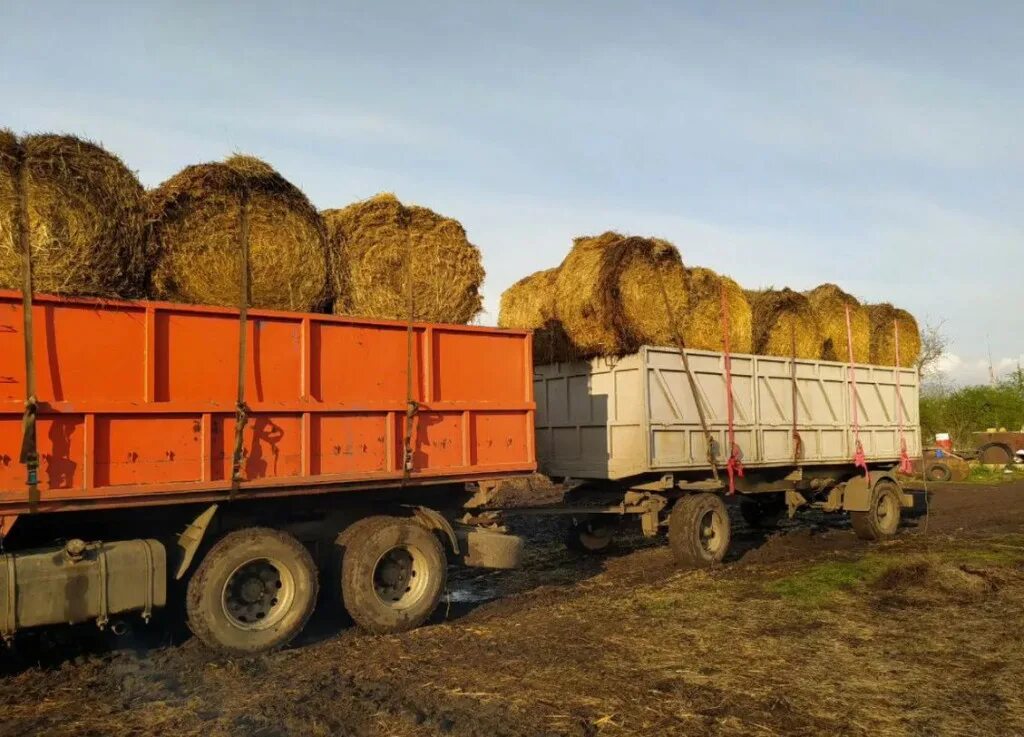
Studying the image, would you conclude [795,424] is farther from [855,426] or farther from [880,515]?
[880,515]

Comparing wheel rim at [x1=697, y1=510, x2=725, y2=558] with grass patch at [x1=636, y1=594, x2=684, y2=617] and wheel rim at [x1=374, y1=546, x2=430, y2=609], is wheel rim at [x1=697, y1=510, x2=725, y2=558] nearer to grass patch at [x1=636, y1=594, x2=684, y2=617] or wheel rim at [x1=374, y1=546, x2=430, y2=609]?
grass patch at [x1=636, y1=594, x2=684, y2=617]

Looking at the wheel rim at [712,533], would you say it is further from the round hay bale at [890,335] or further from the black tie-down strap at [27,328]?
the black tie-down strap at [27,328]

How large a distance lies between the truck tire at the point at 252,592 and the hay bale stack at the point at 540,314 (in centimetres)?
462

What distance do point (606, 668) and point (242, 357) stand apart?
3.56 metres

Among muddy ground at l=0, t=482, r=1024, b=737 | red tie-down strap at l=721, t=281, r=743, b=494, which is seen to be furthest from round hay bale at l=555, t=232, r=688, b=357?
muddy ground at l=0, t=482, r=1024, b=737

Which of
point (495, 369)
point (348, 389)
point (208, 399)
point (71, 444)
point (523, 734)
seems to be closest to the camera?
point (523, 734)

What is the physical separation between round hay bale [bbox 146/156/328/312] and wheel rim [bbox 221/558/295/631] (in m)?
2.11

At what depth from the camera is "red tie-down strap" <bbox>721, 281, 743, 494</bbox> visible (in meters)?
10.7

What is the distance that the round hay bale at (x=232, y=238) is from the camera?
6684mm

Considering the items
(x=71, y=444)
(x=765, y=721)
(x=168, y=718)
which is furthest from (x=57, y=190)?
(x=765, y=721)

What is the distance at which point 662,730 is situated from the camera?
191 inches

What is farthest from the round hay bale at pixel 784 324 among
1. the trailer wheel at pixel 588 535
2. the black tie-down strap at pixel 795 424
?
the trailer wheel at pixel 588 535

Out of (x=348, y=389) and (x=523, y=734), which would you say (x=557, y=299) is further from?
(x=523, y=734)

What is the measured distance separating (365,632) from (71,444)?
2869 millimetres
